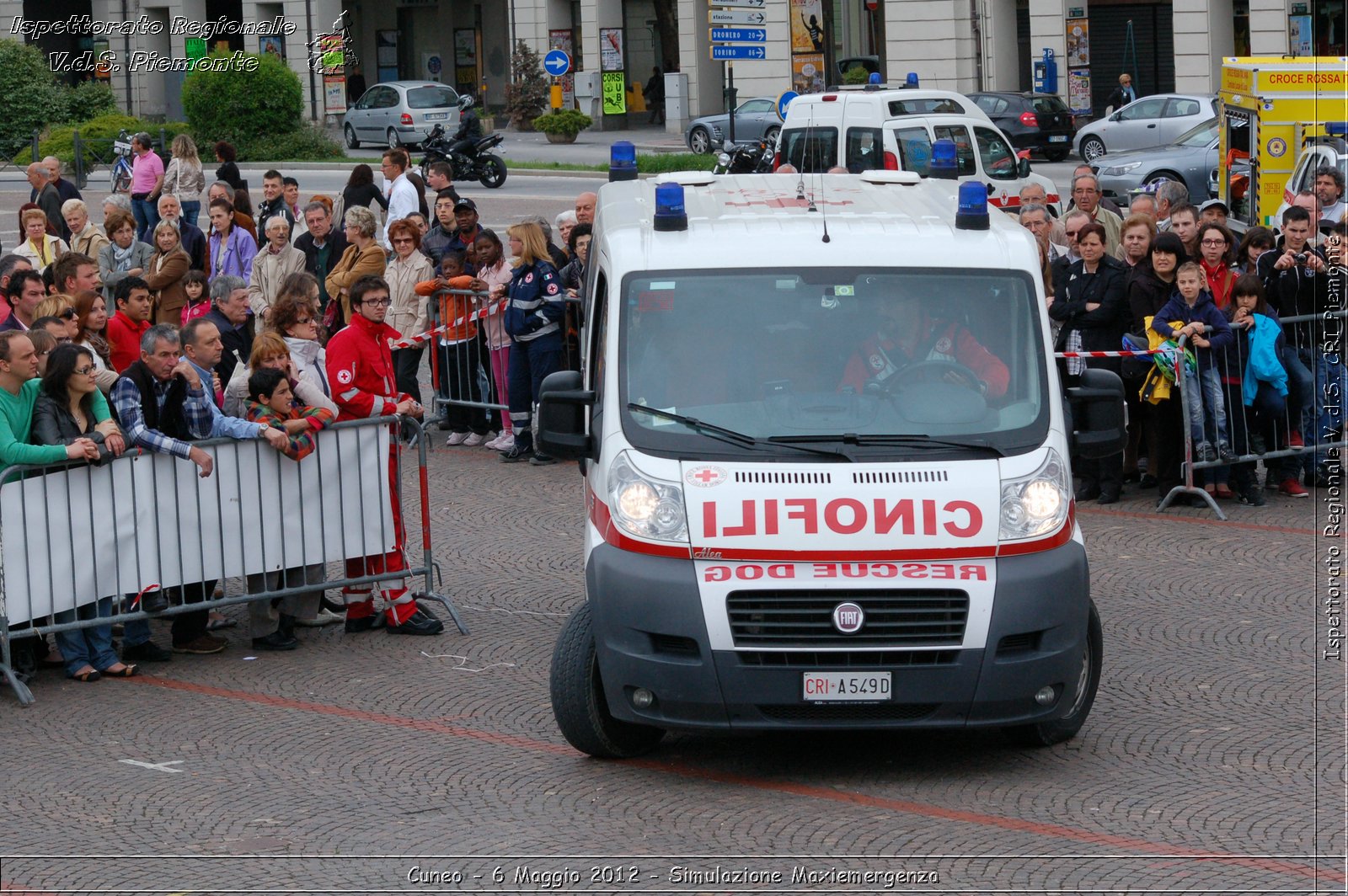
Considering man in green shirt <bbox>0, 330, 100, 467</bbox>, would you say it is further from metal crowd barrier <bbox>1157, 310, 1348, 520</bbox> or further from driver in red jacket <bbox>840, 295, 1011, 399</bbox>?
metal crowd barrier <bbox>1157, 310, 1348, 520</bbox>

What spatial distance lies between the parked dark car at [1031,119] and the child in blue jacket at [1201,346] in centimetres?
2657

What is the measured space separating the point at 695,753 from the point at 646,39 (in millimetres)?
51312

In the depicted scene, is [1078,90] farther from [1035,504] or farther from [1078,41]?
[1035,504]

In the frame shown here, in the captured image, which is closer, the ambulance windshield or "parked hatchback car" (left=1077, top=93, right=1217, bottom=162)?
the ambulance windshield

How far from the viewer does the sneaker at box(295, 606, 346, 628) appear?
9297 mm

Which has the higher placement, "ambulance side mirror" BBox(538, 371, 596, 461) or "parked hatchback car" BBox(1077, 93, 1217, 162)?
"parked hatchback car" BBox(1077, 93, 1217, 162)

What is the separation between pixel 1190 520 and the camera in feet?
36.7

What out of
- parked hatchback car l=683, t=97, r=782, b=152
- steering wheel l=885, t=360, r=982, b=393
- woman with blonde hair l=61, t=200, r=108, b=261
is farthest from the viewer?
parked hatchback car l=683, t=97, r=782, b=152

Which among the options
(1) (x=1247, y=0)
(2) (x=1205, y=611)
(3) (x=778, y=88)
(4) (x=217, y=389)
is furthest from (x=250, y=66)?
(2) (x=1205, y=611)

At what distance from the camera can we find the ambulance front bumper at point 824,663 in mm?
6465

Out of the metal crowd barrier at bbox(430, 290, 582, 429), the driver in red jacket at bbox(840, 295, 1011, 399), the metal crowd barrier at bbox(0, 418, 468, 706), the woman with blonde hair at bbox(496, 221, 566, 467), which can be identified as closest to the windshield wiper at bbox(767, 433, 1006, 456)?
the driver in red jacket at bbox(840, 295, 1011, 399)

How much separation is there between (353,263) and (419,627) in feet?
18.4

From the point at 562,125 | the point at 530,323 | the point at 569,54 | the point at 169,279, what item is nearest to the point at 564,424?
the point at 530,323

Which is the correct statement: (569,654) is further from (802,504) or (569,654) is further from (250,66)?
(250,66)
